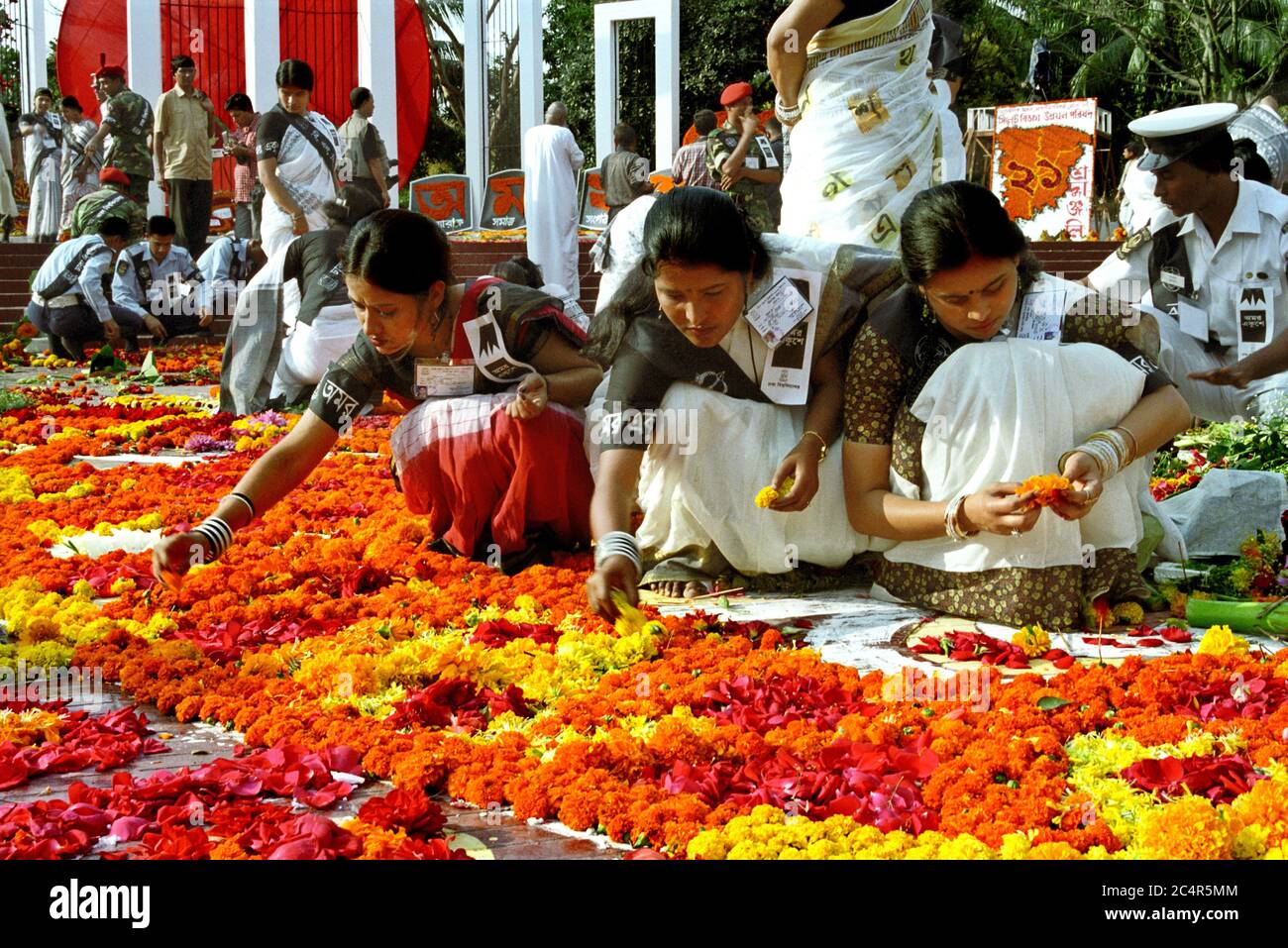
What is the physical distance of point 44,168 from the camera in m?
16.8

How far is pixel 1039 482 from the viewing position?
11.0 ft

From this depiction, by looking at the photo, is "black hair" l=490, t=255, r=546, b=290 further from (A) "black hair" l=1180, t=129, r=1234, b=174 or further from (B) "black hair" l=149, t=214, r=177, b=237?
(B) "black hair" l=149, t=214, r=177, b=237

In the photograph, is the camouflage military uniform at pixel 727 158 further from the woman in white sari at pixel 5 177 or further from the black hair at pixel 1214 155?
the woman in white sari at pixel 5 177

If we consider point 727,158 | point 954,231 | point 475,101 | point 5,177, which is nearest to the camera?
point 954,231

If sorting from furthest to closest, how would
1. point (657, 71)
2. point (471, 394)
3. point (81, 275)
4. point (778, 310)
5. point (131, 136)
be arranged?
point (657, 71) → point (131, 136) → point (81, 275) → point (471, 394) → point (778, 310)

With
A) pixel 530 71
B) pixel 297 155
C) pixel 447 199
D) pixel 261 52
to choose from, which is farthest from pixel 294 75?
pixel 447 199

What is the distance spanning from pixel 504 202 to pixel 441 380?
54.4ft

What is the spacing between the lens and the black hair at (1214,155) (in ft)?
17.4

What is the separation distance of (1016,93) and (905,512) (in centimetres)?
2926

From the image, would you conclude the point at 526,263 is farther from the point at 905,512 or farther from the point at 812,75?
the point at 905,512

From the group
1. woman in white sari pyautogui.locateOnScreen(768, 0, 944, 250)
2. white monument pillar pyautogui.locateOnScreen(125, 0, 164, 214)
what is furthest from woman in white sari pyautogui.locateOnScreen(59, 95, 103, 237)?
woman in white sari pyautogui.locateOnScreen(768, 0, 944, 250)

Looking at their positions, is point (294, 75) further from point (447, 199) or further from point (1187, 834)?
point (447, 199)

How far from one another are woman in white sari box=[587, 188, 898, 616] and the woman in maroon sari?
0.90 ft

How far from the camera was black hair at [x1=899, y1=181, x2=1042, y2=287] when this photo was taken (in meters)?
3.50
